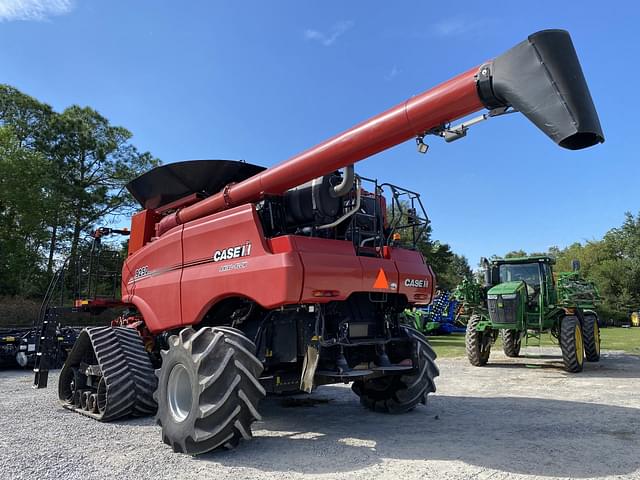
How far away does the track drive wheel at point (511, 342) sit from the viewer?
47.5ft

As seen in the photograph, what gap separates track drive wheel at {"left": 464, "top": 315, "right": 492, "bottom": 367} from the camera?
1287 centimetres

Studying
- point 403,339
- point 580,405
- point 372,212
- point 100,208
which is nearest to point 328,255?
point 372,212

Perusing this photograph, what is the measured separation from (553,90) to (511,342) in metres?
12.6

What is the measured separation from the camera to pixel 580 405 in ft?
24.5

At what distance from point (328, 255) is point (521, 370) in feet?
28.1

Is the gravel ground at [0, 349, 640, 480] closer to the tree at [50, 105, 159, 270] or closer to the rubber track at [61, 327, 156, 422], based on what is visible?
the rubber track at [61, 327, 156, 422]

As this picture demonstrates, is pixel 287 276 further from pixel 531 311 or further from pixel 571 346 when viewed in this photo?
pixel 531 311

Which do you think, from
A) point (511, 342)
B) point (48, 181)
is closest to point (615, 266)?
point (511, 342)

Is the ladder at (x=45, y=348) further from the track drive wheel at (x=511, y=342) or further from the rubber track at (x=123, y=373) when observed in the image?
the track drive wheel at (x=511, y=342)

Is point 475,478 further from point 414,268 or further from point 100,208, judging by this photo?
point 100,208

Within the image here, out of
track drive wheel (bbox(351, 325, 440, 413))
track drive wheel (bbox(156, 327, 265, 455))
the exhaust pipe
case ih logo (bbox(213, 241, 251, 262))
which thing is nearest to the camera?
the exhaust pipe

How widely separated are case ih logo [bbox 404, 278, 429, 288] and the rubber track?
3.56 meters

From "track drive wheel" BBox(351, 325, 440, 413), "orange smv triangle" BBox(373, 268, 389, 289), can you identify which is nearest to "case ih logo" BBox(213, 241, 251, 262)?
"orange smv triangle" BBox(373, 268, 389, 289)

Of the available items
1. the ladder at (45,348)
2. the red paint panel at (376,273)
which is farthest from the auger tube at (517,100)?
the ladder at (45,348)
